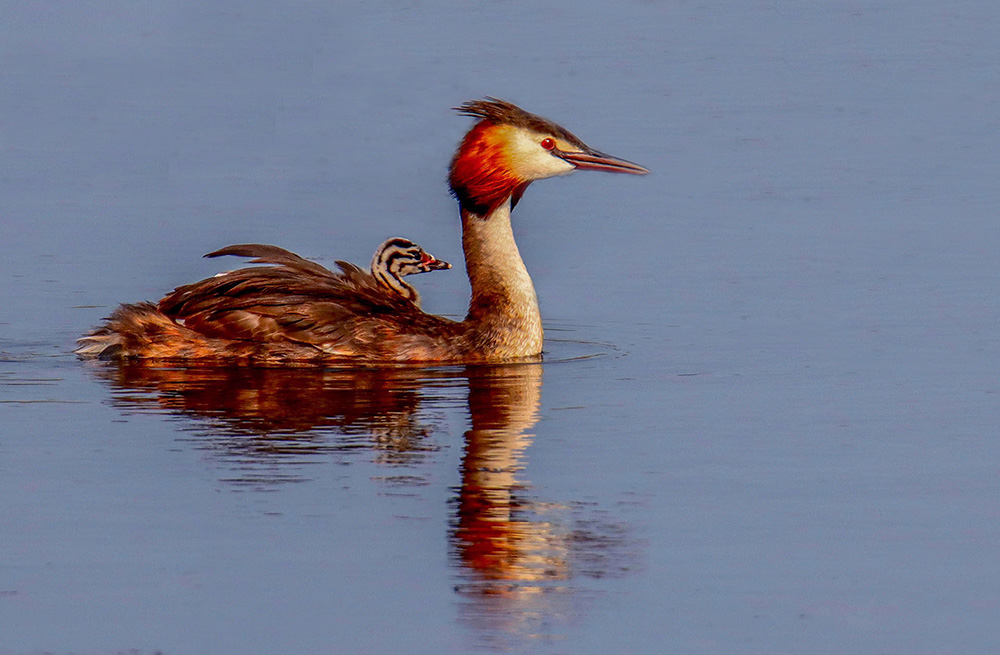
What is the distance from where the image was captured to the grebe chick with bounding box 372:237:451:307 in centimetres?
1262

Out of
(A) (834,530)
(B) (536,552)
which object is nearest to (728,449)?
(A) (834,530)

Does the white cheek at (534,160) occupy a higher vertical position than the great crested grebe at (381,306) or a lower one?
higher

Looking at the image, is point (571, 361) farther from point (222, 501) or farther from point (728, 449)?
point (222, 501)

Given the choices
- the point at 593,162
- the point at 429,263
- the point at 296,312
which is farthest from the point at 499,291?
the point at 296,312

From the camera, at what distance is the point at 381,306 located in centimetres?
1190

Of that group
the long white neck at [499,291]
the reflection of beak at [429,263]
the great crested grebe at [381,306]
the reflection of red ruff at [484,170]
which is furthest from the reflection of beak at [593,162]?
the reflection of beak at [429,263]

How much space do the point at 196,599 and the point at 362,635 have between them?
71 cm

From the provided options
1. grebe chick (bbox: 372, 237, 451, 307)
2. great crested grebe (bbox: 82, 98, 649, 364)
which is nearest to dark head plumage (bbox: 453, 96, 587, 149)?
great crested grebe (bbox: 82, 98, 649, 364)

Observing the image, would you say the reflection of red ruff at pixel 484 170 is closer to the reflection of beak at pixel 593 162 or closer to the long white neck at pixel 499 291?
the long white neck at pixel 499 291

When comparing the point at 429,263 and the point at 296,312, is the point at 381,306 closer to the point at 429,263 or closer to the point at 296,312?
the point at 296,312

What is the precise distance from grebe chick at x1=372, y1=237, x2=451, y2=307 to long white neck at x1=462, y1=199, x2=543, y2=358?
396mm

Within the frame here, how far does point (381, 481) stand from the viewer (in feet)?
28.1

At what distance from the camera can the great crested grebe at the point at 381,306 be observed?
38.6 ft

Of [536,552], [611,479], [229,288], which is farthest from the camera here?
[229,288]
